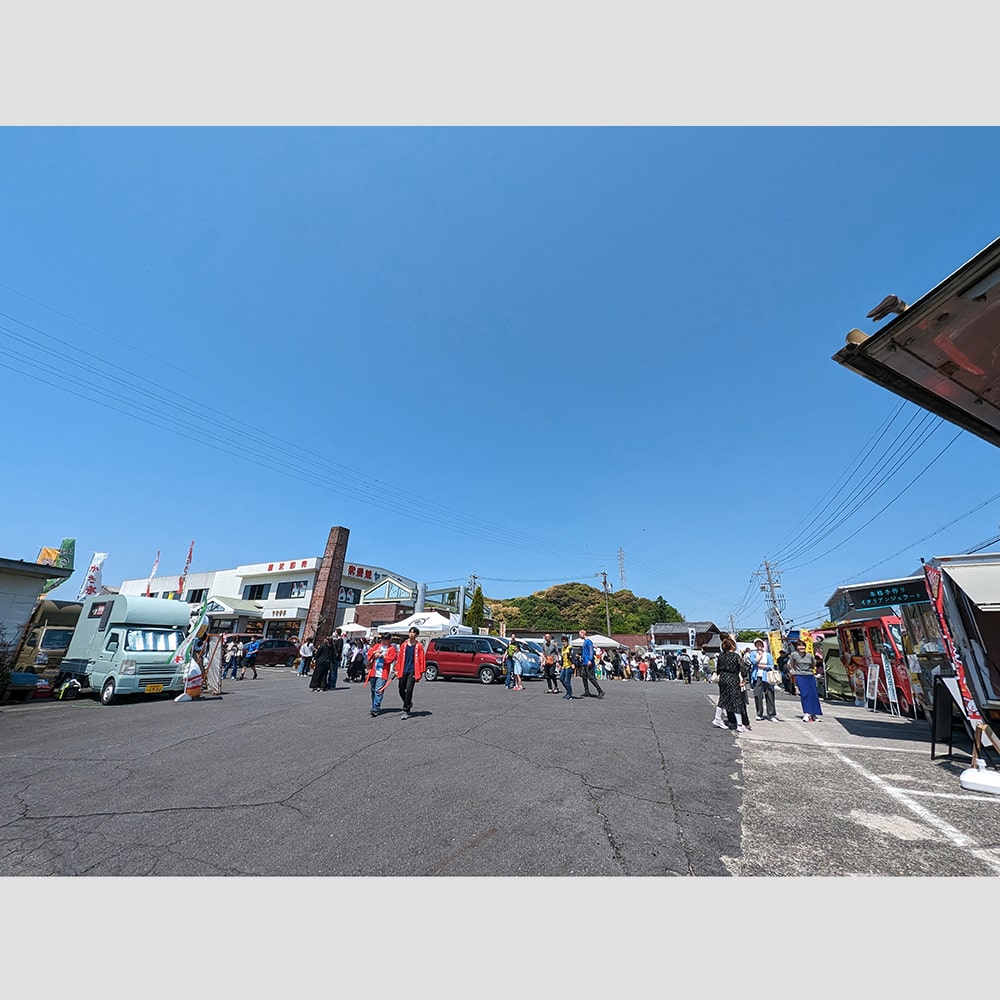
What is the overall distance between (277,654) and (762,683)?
30.1 m

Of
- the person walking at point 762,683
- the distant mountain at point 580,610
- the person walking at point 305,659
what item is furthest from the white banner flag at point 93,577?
the distant mountain at point 580,610

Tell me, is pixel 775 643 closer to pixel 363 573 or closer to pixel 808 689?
pixel 808 689

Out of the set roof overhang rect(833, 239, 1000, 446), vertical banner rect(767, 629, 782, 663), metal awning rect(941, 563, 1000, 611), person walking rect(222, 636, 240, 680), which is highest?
roof overhang rect(833, 239, 1000, 446)

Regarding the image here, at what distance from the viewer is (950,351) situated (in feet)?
12.8

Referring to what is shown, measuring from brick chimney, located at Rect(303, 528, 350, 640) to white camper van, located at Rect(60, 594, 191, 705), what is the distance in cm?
2086

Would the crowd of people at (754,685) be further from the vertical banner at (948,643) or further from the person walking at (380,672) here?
the person walking at (380,672)

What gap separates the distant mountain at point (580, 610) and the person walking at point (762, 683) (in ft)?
201

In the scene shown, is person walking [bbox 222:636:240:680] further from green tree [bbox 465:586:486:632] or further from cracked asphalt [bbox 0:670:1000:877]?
green tree [bbox 465:586:486:632]

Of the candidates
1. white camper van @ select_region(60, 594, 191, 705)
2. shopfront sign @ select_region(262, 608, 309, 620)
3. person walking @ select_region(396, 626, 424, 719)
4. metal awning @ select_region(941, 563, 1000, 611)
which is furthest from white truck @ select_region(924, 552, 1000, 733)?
shopfront sign @ select_region(262, 608, 309, 620)

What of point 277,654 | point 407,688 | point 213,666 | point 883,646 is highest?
point 883,646

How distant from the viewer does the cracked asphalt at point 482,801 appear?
334cm

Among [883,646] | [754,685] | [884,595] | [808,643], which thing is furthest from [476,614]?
[884,595]

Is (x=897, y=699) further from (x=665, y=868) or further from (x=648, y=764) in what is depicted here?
(x=665, y=868)

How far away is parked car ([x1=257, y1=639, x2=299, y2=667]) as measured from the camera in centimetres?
3055
